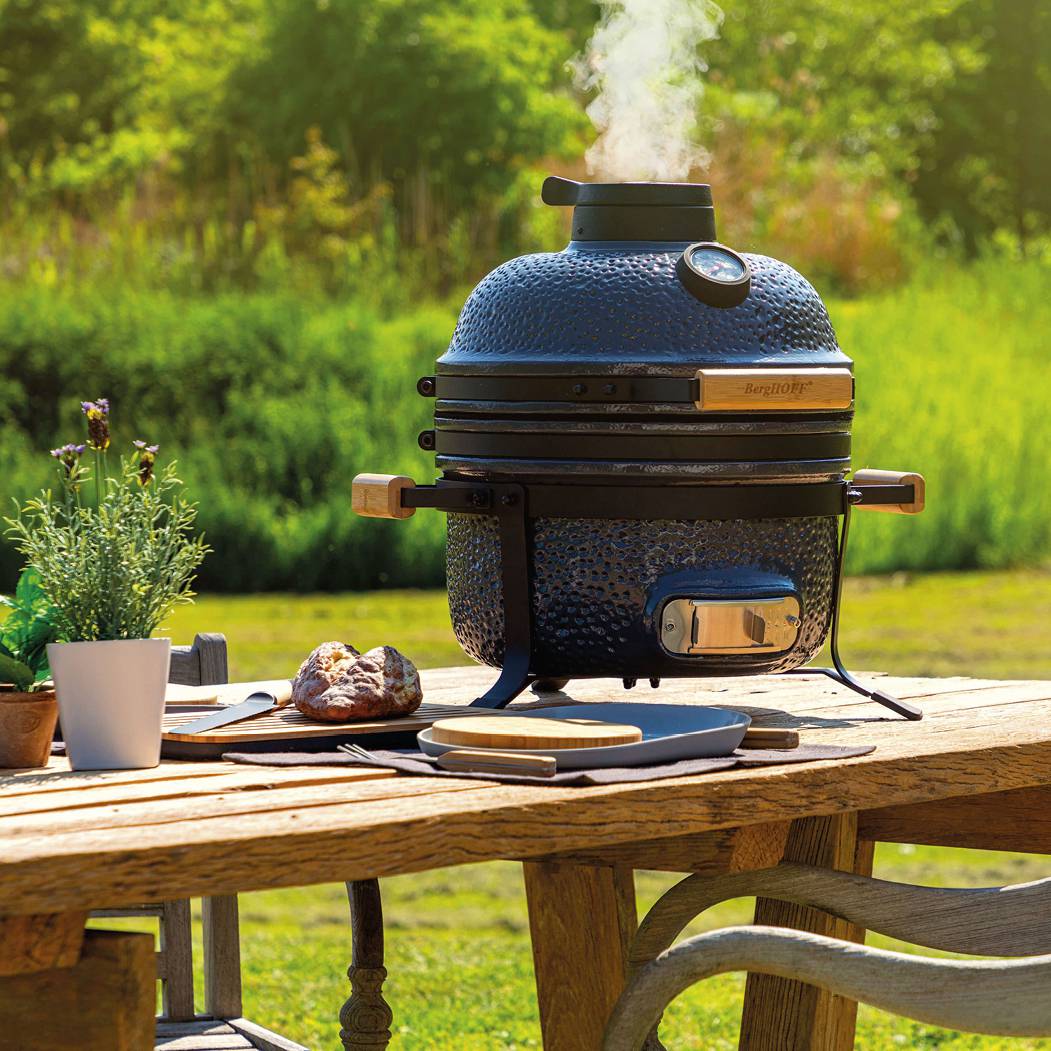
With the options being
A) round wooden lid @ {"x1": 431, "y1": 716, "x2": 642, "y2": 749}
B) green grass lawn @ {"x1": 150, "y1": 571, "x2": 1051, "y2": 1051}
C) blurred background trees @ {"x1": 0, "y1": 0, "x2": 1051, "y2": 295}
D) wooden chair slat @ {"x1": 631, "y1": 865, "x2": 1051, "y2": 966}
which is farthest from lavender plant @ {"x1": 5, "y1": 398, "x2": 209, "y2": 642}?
blurred background trees @ {"x1": 0, "y1": 0, "x2": 1051, "y2": 295}

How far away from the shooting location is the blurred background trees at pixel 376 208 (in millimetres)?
10180

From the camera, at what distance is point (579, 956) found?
235cm

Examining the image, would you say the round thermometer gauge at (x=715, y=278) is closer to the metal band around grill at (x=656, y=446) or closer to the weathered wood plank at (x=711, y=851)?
the metal band around grill at (x=656, y=446)

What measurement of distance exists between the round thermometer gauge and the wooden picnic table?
52 cm

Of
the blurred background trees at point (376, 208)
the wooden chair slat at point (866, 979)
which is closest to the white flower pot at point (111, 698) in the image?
the wooden chair slat at point (866, 979)

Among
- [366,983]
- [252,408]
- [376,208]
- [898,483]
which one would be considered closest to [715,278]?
[898,483]

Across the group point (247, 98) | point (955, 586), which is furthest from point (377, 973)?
point (247, 98)

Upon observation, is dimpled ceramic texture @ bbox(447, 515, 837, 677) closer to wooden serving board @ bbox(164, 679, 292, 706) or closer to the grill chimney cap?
wooden serving board @ bbox(164, 679, 292, 706)

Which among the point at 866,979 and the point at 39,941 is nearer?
the point at 39,941

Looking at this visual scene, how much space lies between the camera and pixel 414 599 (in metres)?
9.26

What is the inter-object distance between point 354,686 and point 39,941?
666 millimetres

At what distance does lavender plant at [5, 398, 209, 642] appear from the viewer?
5.94 ft

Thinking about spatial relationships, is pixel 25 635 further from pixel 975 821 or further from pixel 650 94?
pixel 650 94

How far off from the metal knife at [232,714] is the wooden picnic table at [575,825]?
88 mm
